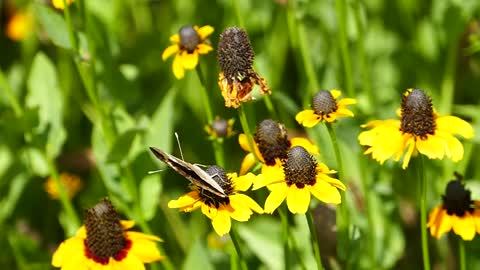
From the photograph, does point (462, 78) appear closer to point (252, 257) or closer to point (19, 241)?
point (252, 257)

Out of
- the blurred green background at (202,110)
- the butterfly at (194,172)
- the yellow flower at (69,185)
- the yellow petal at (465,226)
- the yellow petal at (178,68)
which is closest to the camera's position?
the butterfly at (194,172)

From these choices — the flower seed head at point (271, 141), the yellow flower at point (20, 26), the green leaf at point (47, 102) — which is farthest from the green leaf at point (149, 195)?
the yellow flower at point (20, 26)

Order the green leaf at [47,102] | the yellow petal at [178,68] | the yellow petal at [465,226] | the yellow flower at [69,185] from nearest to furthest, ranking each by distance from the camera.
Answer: the yellow petal at [465,226] → the yellow petal at [178,68] → the green leaf at [47,102] → the yellow flower at [69,185]

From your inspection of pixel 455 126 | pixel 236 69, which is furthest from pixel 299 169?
pixel 455 126

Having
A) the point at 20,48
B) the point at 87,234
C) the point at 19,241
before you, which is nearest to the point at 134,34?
the point at 20,48

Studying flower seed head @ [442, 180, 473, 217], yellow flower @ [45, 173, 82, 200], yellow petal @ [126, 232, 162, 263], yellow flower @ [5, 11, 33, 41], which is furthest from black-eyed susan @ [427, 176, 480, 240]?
yellow flower @ [5, 11, 33, 41]

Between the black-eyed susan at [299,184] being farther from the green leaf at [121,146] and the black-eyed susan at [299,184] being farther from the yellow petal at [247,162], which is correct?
the green leaf at [121,146]

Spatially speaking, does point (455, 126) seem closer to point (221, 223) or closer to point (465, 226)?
point (465, 226)
